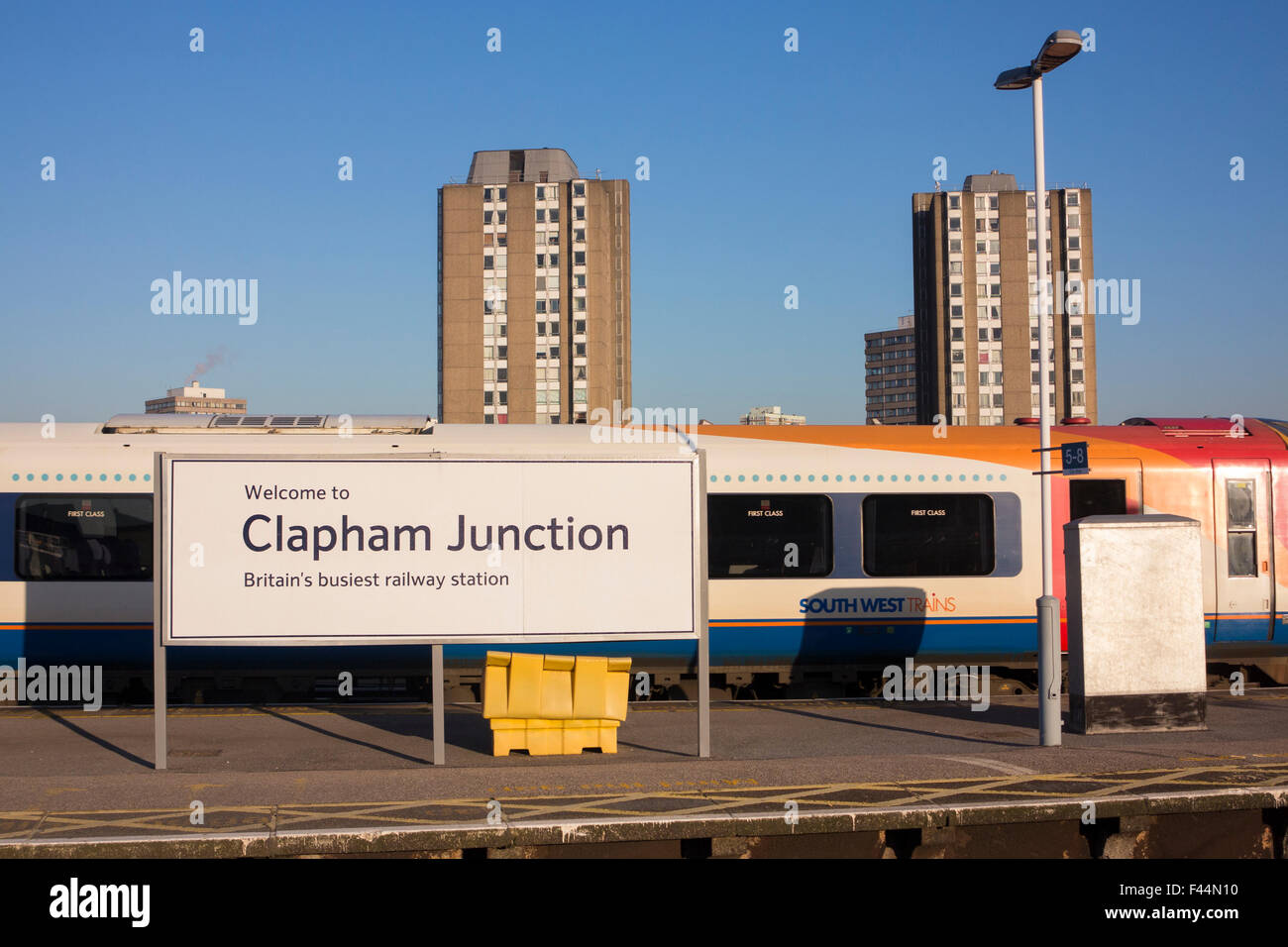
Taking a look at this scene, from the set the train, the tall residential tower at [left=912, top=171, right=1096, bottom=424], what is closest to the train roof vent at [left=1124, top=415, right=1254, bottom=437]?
the train

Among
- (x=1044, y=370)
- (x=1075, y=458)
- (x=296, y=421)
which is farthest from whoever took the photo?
(x=296, y=421)

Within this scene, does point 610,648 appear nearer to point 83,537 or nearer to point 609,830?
point 609,830

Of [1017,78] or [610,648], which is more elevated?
[1017,78]

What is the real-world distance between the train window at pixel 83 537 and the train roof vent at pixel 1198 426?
13.7m

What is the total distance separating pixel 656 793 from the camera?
9.34 m

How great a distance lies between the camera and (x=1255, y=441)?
15648mm

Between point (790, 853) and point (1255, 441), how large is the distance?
1056cm

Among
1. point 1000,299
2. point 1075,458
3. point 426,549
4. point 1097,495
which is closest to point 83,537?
point 426,549

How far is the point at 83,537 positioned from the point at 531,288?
11684 cm

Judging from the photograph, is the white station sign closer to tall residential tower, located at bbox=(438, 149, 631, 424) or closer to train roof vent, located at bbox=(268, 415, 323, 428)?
train roof vent, located at bbox=(268, 415, 323, 428)
